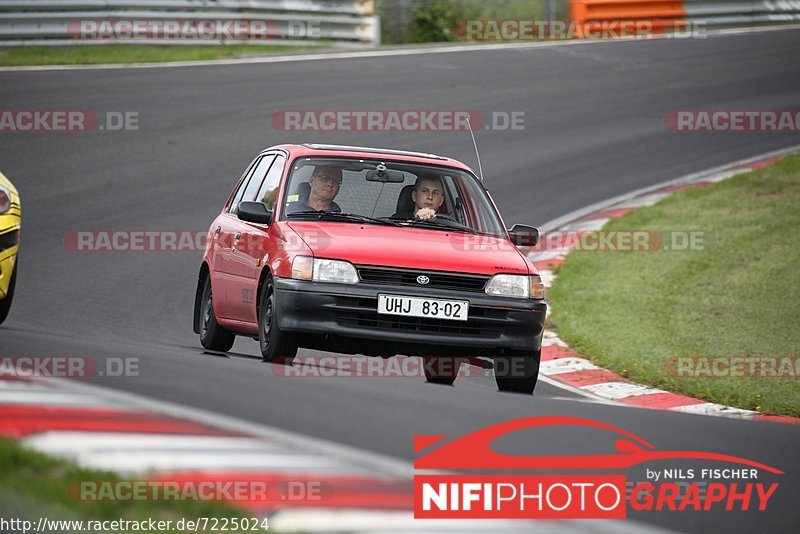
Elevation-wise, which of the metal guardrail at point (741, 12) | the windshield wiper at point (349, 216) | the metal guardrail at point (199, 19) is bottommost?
the windshield wiper at point (349, 216)

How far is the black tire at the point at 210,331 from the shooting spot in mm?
9484

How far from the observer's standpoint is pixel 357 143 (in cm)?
1747

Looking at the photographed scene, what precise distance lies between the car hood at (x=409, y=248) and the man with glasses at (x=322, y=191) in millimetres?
273

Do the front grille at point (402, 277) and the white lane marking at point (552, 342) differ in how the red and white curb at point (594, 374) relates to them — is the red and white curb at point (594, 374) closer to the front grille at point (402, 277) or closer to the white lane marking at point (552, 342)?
the white lane marking at point (552, 342)

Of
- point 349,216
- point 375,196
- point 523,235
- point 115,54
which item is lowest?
point 523,235

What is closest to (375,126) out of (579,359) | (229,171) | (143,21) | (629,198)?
(229,171)

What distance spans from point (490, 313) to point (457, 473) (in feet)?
10.6

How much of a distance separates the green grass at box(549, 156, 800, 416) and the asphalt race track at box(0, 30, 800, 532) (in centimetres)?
119

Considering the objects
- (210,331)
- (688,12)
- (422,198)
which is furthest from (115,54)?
(422,198)

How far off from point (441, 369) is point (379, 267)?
46.5 inches

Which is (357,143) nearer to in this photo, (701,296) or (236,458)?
(701,296)

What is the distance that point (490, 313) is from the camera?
7.79 metres

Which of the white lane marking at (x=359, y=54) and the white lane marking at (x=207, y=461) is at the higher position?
the white lane marking at (x=359, y=54)

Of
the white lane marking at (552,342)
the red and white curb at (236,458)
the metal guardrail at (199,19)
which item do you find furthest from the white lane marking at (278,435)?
the metal guardrail at (199,19)
